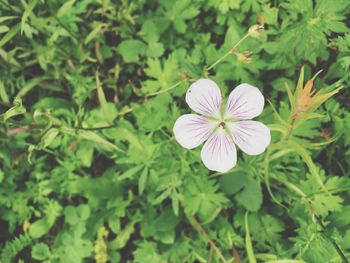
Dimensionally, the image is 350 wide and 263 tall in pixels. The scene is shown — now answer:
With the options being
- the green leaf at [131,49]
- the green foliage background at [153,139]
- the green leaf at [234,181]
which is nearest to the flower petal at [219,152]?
the green foliage background at [153,139]

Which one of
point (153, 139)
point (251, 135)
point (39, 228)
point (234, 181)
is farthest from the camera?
point (39, 228)

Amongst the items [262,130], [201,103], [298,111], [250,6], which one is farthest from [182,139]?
[250,6]

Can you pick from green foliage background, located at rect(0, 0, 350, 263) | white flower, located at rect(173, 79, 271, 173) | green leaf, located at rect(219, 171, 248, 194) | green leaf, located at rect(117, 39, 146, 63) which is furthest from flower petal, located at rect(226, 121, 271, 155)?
green leaf, located at rect(117, 39, 146, 63)

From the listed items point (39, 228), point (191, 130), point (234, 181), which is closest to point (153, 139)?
point (234, 181)

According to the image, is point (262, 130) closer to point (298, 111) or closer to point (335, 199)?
point (298, 111)

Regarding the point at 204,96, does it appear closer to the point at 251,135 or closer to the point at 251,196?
the point at 251,135
